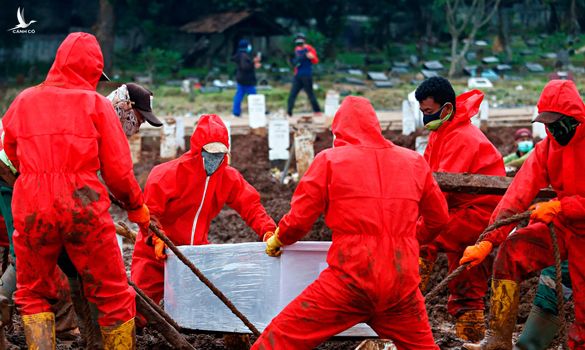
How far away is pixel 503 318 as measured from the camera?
7.06 m

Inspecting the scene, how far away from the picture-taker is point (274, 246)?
6.40 m

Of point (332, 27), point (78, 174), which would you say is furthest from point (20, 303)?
point (332, 27)

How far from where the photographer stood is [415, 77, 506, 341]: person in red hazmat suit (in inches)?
312

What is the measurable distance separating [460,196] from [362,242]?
2.48 meters

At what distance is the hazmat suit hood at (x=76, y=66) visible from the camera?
6035 millimetres

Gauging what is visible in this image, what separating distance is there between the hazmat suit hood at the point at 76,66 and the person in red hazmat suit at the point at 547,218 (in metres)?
2.62

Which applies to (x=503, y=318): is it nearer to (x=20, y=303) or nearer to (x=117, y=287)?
(x=117, y=287)

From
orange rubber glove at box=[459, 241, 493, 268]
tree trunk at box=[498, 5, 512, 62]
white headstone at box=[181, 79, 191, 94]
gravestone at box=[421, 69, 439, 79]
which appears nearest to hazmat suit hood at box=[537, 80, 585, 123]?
orange rubber glove at box=[459, 241, 493, 268]

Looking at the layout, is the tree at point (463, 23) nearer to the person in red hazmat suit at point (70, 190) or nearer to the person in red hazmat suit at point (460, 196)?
the person in red hazmat suit at point (460, 196)

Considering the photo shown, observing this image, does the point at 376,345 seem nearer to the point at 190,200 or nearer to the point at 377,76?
the point at 190,200

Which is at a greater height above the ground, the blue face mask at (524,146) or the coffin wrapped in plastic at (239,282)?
the coffin wrapped in plastic at (239,282)

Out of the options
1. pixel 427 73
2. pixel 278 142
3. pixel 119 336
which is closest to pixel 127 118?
pixel 119 336

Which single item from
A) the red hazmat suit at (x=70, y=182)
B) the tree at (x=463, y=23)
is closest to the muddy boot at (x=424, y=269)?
the red hazmat suit at (x=70, y=182)
